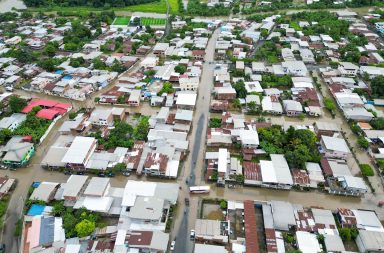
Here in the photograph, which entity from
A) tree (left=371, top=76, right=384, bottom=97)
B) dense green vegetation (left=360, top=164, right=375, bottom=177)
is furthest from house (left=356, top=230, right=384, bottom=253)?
tree (left=371, top=76, right=384, bottom=97)

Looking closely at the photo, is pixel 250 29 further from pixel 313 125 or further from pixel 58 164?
pixel 58 164

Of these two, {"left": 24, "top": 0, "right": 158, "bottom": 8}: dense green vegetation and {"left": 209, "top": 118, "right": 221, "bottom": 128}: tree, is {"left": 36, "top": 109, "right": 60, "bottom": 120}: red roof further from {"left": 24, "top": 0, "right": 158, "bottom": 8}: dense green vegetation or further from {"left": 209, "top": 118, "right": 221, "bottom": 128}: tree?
{"left": 24, "top": 0, "right": 158, "bottom": 8}: dense green vegetation

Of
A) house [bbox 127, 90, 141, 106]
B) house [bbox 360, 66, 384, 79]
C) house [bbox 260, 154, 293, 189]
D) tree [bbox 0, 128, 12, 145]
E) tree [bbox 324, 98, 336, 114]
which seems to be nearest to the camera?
house [bbox 260, 154, 293, 189]

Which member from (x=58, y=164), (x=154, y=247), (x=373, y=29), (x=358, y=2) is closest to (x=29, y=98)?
(x=58, y=164)

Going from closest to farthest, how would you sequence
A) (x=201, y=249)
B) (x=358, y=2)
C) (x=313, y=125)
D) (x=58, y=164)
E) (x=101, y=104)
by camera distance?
(x=201, y=249) → (x=58, y=164) → (x=313, y=125) → (x=101, y=104) → (x=358, y=2)

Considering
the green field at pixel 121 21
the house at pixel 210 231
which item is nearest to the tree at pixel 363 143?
the house at pixel 210 231

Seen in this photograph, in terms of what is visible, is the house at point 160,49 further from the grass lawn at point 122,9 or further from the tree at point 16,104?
the grass lawn at point 122,9
